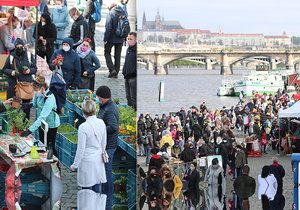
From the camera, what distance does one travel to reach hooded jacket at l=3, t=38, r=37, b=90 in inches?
226

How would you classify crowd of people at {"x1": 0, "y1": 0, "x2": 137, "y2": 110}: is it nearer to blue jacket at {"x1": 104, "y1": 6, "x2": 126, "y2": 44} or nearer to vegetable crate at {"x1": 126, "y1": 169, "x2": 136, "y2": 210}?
blue jacket at {"x1": 104, "y1": 6, "x2": 126, "y2": 44}

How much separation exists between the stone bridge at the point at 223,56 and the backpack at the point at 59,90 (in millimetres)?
69108

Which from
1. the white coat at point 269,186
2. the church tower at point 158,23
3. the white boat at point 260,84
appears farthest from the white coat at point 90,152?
the church tower at point 158,23

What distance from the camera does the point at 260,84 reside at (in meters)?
57.1

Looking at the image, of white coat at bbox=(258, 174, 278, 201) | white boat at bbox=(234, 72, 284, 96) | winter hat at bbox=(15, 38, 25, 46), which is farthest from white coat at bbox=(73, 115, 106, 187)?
white boat at bbox=(234, 72, 284, 96)

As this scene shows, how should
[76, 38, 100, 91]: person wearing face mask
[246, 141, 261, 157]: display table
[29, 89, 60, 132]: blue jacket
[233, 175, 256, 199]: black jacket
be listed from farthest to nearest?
1. [246, 141, 261, 157]: display table
2. [233, 175, 256, 199]: black jacket
3. [76, 38, 100, 91]: person wearing face mask
4. [29, 89, 60, 132]: blue jacket

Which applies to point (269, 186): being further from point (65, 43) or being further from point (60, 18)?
point (60, 18)

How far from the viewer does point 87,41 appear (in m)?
6.07

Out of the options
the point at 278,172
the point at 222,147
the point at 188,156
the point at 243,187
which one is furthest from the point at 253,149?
the point at 278,172

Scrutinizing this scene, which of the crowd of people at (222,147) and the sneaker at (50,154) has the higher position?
the sneaker at (50,154)

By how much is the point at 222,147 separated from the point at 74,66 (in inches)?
273

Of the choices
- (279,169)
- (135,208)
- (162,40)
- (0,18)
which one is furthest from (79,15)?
(162,40)

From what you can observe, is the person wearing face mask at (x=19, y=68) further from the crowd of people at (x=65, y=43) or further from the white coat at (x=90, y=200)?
the white coat at (x=90, y=200)

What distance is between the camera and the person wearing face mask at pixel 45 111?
5852 millimetres
